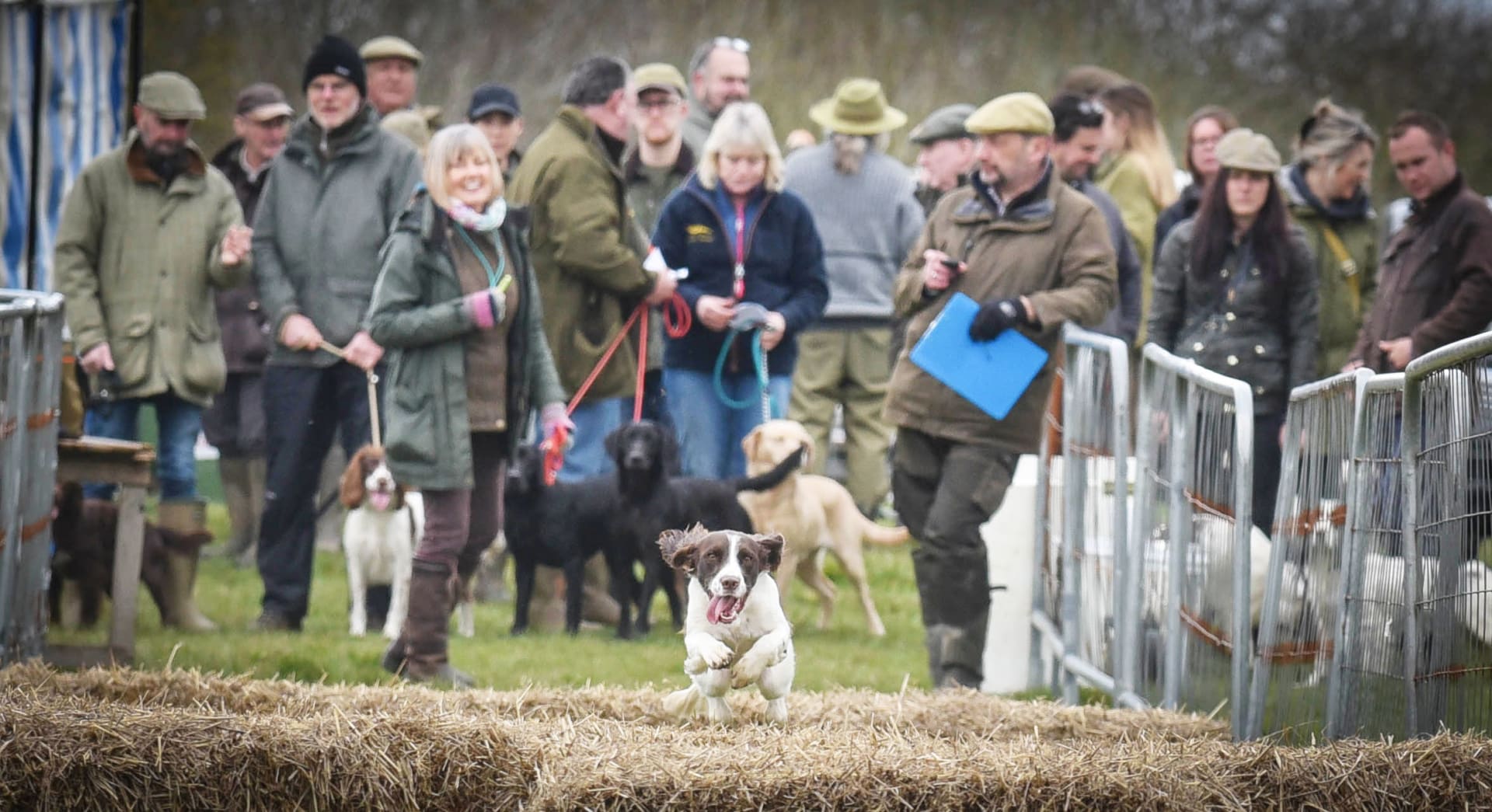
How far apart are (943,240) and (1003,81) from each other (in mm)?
12629

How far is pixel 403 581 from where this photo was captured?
31.6 ft

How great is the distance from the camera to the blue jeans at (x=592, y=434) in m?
9.98

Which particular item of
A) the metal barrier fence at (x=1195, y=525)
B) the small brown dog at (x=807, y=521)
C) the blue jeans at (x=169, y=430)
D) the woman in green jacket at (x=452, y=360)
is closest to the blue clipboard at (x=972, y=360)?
the metal barrier fence at (x=1195, y=525)

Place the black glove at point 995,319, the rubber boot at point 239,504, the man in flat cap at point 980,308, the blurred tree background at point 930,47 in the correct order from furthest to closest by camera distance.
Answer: the blurred tree background at point 930,47
the rubber boot at point 239,504
the man in flat cap at point 980,308
the black glove at point 995,319

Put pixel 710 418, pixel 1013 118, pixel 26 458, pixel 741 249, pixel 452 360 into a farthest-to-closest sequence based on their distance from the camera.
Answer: pixel 710 418 < pixel 741 249 < pixel 1013 118 < pixel 452 360 < pixel 26 458

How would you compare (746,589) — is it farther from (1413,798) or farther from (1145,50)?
(1145,50)

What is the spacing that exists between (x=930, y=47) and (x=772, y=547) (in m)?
15.9

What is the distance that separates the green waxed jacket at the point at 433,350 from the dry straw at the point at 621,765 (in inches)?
96.3

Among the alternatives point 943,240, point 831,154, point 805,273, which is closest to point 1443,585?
point 943,240

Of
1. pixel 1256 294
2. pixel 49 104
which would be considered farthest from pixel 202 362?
pixel 1256 294

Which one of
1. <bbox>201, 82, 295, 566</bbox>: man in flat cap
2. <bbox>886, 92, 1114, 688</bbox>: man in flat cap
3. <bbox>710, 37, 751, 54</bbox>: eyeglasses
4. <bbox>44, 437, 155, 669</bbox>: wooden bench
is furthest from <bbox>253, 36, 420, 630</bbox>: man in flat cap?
<bbox>710, 37, 751, 54</bbox>: eyeglasses

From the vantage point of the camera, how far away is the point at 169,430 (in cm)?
962

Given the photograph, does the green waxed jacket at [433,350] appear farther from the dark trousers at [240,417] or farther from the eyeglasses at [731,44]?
the eyeglasses at [731,44]

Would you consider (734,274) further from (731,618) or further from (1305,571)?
(731,618)
